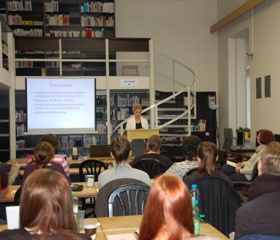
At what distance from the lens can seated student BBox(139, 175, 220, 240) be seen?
1.35 metres

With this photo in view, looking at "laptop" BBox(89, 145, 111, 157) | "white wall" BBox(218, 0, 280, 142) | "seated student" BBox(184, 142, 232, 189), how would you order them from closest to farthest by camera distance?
"seated student" BBox(184, 142, 232, 189)
"laptop" BBox(89, 145, 111, 157)
"white wall" BBox(218, 0, 280, 142)

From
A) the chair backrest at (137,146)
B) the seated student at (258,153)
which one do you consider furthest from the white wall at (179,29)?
the seated student at (258,153)

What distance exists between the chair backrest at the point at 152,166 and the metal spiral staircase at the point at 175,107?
3.67 m

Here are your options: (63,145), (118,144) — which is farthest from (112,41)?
(118,144)

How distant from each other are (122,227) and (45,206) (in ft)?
3.33

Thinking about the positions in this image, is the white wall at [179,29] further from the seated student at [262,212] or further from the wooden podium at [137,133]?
the seated student at [262,212]

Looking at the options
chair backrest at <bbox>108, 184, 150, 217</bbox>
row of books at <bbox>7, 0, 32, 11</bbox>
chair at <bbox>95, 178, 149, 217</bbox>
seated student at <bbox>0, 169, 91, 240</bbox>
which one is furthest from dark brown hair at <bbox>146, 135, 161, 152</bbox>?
row of books at <bbox>7, 0, 32, 11</bbox>

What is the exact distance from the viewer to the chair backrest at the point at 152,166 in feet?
14.9

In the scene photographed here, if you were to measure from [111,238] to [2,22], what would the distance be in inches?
253

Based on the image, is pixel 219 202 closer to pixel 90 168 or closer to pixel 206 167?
pixel 206 167

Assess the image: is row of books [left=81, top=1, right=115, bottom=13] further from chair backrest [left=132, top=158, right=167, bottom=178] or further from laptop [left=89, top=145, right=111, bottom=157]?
chair backrest [left=132, top=158, right=167, bottom=178]

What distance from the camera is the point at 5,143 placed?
9195 mm

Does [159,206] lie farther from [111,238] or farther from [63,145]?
[63,145]

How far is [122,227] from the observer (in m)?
2.34
